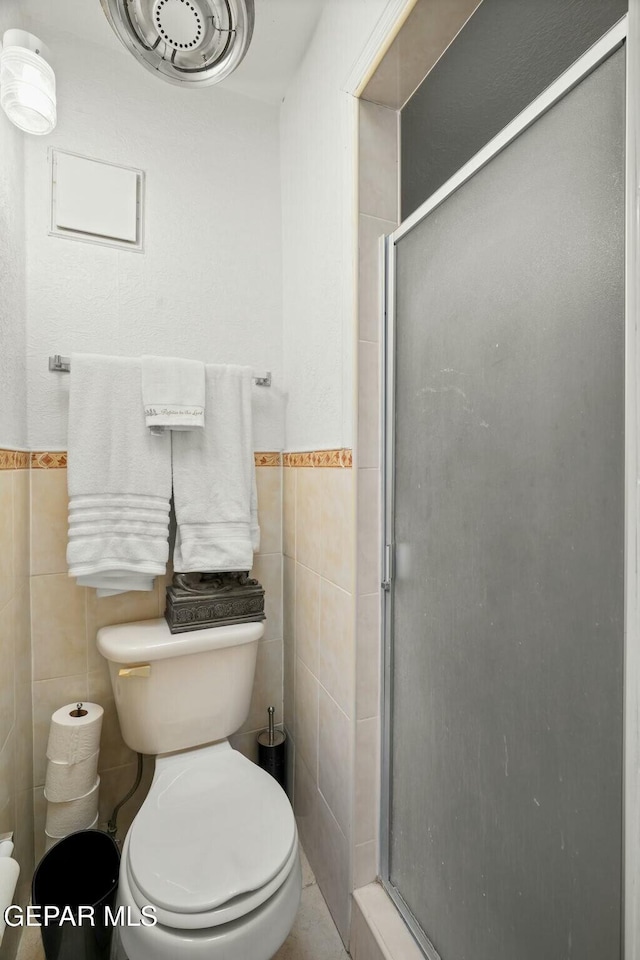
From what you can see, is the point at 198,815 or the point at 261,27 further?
the point at 261,27

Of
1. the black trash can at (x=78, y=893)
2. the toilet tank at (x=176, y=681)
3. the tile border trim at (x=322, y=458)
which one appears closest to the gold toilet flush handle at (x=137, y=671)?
the toilet tank at (x=176, y=681)

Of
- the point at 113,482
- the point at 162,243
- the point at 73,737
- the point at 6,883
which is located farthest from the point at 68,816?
the point at 162,243

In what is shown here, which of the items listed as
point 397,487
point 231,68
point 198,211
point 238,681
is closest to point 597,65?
point 231,68

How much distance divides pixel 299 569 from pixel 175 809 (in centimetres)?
68

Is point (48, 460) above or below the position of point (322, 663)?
above

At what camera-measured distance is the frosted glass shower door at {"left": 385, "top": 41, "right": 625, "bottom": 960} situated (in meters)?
0.62

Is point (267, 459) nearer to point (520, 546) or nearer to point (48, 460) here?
point (48, 460)

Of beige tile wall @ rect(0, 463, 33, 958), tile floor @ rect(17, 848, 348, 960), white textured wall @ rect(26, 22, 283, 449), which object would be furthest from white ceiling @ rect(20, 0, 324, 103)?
tile floor @ rect(17, 848, 348, 960)

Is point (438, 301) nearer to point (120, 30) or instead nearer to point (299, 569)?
point (120, 30)

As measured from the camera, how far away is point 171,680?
1.27 m

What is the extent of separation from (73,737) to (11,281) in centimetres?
118

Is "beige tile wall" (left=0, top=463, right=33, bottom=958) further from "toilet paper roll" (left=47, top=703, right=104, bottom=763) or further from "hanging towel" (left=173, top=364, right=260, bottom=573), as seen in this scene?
"hanging towel" (left=173, top=364, right=260, bottom=573)

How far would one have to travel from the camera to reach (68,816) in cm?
123

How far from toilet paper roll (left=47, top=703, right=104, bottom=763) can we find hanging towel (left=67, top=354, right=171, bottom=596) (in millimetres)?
334
